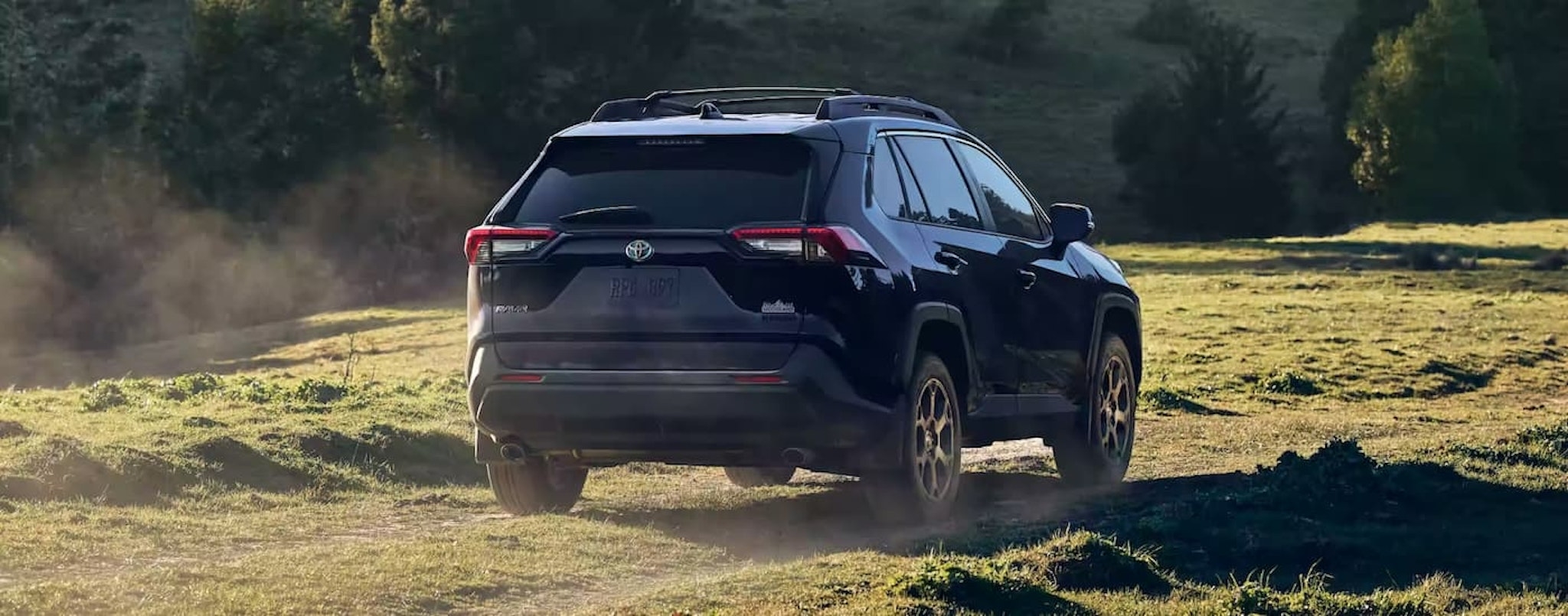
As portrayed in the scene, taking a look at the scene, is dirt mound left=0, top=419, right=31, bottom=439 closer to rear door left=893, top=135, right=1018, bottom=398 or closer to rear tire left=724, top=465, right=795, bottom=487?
rear tire left=724, top=465, right=795, bottom=487

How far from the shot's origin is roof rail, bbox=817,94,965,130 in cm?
1038

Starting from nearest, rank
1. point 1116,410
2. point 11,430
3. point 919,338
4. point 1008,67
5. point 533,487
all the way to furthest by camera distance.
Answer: point 919,338 → point 533,487 → point 11,430 → point 1116,410 → point 1008,67

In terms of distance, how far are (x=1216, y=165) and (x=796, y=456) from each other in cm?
5691

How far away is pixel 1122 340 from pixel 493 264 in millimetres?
4642

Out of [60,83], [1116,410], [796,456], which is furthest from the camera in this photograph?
[60,83]

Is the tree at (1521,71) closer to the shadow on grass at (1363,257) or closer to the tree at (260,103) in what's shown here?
the shadow on grass at (1363,257)

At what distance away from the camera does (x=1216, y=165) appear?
65.1m

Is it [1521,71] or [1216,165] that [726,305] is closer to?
[1216,165]

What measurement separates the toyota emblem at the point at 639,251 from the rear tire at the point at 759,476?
2886 millimetres

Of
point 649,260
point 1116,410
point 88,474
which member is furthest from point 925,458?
point 88,474

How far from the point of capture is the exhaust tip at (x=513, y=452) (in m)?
10.0

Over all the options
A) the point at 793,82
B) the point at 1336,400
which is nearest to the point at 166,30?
the point at 793,82

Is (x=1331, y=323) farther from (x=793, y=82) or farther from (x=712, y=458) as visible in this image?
(x=793, y=82)

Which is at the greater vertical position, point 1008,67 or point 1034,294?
point 1034,294
